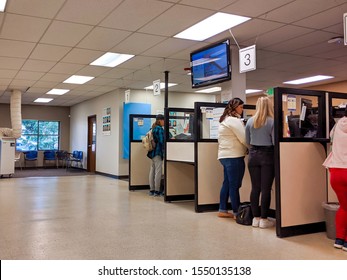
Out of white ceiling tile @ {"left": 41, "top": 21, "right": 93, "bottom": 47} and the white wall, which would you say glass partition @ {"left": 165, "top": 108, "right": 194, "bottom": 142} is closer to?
white ceiling tile @ {"left": 41, "top": 21, "right": 93, "bottom": 47}

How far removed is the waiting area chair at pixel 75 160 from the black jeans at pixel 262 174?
1023 cm

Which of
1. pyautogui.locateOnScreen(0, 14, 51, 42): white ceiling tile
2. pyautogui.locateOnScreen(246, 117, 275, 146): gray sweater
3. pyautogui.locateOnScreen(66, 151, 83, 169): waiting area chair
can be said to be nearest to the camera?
pyautogui.locateOnScreen(246, 117, 275, 146): gray sweater

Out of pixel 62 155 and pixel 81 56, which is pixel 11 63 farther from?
pixel 62 155

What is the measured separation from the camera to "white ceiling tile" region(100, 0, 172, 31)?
4.08m

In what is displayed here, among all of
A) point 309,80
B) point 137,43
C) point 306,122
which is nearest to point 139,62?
point 137,43

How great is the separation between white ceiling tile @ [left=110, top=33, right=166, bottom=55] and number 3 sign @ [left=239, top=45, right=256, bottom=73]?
1.39 meters

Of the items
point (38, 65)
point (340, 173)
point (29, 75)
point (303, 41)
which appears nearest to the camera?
point (340, 173)

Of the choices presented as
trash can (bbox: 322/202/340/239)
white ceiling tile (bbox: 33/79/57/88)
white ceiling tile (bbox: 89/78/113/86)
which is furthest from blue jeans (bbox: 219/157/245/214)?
white ceiling tile (bbox: 33/79/57/88)

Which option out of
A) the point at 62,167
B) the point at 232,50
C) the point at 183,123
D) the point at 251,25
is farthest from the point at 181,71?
the point at 62,167

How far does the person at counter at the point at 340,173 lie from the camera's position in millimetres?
3051

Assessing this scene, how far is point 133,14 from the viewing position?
14.4 feet

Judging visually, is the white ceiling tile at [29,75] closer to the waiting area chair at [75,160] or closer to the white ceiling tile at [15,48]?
the white ceiling tile at [15,48]

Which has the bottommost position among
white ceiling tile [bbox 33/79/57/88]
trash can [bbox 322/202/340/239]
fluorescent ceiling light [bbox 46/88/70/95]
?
trash can [bbox 322/202/340/239]

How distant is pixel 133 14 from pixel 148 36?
36.3 inches
